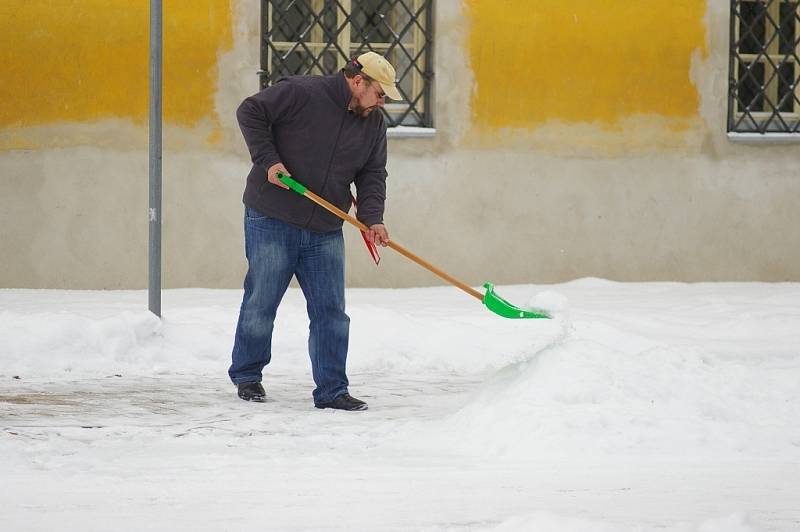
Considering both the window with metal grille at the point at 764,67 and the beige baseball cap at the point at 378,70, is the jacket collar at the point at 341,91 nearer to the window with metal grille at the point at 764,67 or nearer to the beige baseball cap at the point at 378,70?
the beige baseball cap at the point at 378,70

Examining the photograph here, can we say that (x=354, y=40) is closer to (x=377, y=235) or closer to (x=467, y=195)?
(x=467, y=195)

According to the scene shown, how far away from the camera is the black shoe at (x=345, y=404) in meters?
6.21

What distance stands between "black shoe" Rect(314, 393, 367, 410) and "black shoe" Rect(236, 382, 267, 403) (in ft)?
1.02

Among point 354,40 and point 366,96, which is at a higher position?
point 354,40

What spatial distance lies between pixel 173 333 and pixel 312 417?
6.21 ft

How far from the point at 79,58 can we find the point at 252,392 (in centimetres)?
403

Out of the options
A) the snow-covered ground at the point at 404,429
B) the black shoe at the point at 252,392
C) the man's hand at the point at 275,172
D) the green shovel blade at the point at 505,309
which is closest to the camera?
the snow-covered ground at the point at 404,429

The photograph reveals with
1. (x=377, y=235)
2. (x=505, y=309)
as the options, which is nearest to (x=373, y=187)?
(x=377, y=235)

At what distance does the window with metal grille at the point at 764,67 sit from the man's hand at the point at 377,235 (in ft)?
17.3

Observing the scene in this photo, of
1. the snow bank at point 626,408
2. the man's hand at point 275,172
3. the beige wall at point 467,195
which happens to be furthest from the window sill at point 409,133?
the snow bank at point 626,408

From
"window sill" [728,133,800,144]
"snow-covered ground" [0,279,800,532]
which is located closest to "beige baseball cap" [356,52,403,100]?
"snow-covered ground" [0,279,800,532]

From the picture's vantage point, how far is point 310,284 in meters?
6.34

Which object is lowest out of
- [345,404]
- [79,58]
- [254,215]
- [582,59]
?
[345,404]

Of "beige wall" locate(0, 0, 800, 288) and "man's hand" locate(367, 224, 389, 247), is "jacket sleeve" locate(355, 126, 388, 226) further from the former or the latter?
"beige wall" locate(0, 0, 800, 288)
